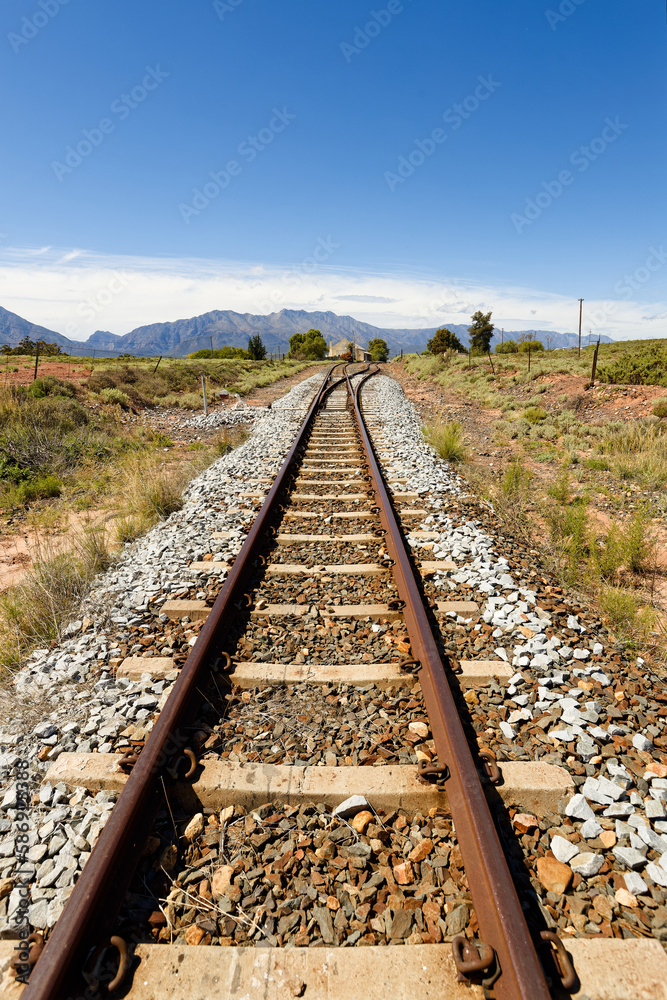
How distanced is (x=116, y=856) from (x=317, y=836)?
0.78 metres

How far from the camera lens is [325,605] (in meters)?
3.88

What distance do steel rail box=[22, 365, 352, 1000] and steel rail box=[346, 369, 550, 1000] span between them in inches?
49.7

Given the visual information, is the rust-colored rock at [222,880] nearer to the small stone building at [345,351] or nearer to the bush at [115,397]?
the bush at [115,397]

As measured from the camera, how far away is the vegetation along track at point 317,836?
164cm

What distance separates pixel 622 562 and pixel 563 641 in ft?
6.72

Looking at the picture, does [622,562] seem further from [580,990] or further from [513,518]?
[580,990]

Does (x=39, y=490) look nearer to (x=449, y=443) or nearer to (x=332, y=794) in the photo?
(x=449, y=443)

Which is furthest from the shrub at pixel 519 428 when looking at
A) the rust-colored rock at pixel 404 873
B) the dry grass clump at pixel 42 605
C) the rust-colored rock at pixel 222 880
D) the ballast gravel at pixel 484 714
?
the rust-colored rock at pixel 222 880

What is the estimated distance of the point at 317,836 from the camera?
2.13m

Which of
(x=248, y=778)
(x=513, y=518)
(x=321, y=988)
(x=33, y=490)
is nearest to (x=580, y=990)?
(x=321, y=988)

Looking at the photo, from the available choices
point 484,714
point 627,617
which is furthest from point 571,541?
point 484,714

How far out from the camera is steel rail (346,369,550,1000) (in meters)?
1.50

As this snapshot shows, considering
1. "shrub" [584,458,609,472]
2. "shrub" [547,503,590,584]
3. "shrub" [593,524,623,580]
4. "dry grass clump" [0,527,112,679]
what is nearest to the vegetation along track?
"dry grass clump" [0,527,112,679]

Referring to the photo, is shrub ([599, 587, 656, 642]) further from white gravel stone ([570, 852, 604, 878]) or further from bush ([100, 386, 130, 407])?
bush ([100, 386, 130, 407])
